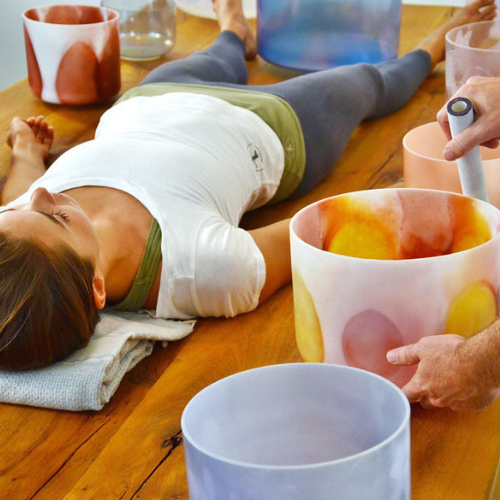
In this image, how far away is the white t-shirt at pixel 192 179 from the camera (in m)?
0.97

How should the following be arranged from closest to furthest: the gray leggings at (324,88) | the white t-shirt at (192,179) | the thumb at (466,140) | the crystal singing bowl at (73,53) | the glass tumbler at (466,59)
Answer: the thumb at (466,140), the white t-shirt at (192,179), the glass tumbler at (466,59), the gray leggings at (324,88), the crystal singing bowl at (73,53)

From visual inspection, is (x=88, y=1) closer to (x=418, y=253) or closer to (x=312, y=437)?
(x=418, y=253)

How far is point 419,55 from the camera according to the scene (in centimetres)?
167

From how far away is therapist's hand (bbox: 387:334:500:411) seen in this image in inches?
25.0

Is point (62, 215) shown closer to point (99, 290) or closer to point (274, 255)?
point (99, 290)

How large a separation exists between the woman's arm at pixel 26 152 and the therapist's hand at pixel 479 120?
68 centimetres

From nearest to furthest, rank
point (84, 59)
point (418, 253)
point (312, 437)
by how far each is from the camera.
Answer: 1. point (312, 437)
2. point (418, 253)
3. point (84, 59)

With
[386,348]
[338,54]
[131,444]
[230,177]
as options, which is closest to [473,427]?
[386,348]

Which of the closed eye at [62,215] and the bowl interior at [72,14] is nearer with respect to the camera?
the closed eye at [62,215]

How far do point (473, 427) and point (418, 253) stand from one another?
0.56ft

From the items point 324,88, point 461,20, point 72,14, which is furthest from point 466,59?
point 72,14

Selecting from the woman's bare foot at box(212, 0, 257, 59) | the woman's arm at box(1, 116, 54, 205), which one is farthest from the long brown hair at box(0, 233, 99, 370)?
the woman's bare foot at box(212, 0, 257, 59)

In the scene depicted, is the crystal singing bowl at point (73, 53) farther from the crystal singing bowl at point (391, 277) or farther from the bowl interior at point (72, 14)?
the crystal singing bowl at point (391, 277)

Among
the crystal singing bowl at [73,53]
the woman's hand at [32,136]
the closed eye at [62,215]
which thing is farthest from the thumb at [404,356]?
the crystal singing bowl at [73,53]
